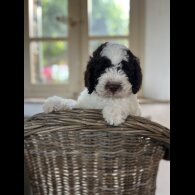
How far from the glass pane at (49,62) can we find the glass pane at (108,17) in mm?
185

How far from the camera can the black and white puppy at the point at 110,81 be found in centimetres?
102

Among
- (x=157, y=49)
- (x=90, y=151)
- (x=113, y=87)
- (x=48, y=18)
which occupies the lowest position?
(x=90, y=151)

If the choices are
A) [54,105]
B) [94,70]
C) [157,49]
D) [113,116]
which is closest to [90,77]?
[94,70]

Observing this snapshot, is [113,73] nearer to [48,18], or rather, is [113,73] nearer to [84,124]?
[84,124]

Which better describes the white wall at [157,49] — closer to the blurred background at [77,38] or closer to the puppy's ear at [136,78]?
the blurred background at [77,38]

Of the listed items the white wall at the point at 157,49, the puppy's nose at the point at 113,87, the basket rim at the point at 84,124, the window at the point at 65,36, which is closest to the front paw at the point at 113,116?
the basket rim at the point at 84,124

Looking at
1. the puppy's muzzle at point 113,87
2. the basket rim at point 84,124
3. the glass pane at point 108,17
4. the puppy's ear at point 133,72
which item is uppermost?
the glass pane at point 108,17

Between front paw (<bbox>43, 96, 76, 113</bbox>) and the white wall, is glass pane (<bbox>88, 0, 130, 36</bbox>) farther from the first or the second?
front paw (<bbox>43, 96, 76, 113</bbox>)

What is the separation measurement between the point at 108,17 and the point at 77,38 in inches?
7.4

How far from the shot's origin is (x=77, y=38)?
6.51ft

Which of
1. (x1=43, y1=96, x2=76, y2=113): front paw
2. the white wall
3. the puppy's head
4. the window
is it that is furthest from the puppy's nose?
the window

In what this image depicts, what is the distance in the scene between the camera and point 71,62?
199 centimetres

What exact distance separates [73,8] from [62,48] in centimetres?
21
